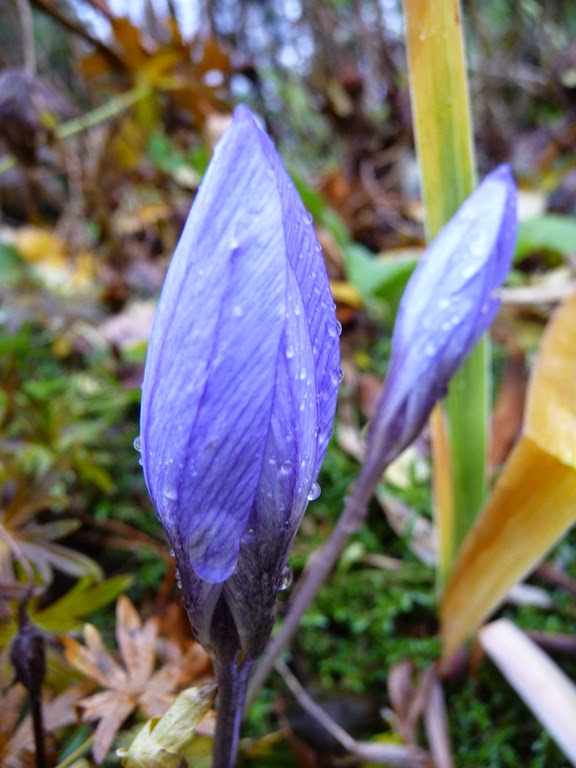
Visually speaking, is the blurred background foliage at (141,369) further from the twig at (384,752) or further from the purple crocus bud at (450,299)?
the purple crocus bud at (450,299)

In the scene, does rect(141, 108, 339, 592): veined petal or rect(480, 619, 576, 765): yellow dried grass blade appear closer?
rect(141, 108, 339, 592): veined petal

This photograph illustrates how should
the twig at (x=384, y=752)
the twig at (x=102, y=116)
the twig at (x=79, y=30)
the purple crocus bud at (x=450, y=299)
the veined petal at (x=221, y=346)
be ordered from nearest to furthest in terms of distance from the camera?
the veined petal at (x=221, y=346) < the purple crocus bud at (x=450, y=299) < the twig at (x=384, y=752) < the twig at (x=79, y=30) < the twig at (x=102, y=116)

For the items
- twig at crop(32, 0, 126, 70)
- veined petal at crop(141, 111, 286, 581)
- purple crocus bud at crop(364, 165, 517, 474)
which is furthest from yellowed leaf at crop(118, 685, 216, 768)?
twig at crop(32, 0, 126, 70)

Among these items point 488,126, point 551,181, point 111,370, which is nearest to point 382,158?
point 488,126

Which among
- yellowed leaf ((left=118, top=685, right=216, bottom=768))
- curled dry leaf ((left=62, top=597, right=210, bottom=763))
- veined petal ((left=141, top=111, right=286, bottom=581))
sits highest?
veined petal ((left=141, top=111, right=286, bottom=581))

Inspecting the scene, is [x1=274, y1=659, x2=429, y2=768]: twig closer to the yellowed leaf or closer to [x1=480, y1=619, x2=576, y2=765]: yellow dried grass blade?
[x1=480, y1=619, x2=576, y2=765]: yellow dried grass blade

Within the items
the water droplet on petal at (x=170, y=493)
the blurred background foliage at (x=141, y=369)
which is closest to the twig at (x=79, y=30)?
the blurred background foliage at (x=141, y=369)

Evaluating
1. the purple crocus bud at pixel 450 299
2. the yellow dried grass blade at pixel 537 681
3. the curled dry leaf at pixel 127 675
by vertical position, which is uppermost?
the purple crocus bud at pixel 450 299

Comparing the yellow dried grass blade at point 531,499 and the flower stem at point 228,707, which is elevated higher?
the yellow dried grass blade at point 531,499
